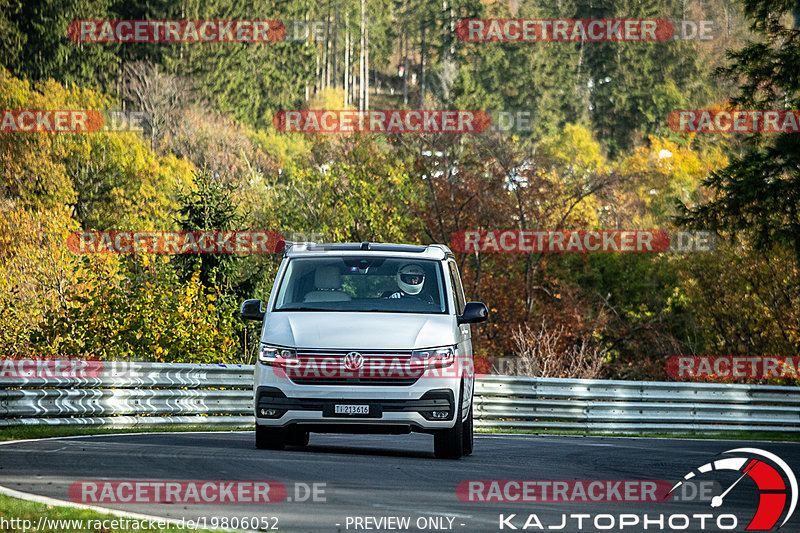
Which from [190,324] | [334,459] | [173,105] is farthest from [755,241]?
[173,105]

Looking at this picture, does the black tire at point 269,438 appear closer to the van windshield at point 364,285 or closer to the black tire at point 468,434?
the van windshield at point 364,285

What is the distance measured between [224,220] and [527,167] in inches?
633

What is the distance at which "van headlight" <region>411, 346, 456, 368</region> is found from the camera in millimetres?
12602

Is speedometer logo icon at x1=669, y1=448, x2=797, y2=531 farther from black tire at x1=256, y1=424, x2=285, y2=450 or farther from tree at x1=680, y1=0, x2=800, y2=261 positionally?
tree at x1=680, y1=0, x2=800, y2=261

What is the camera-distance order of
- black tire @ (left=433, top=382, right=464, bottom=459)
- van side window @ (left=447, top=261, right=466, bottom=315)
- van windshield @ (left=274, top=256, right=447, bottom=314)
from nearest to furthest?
black tire @ (left=433, top=382, right=464, bottom=459)
van windshield @ (left=274, top=256, right=447, bottom=314)
van side window @ (left=447, top=261, right=466, bottom=315)

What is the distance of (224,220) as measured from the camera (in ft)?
141

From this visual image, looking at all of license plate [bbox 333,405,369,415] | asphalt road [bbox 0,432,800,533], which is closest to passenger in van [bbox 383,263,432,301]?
license plate [bbox 333,405,369,415]

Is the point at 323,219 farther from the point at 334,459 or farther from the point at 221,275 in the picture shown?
the point at 334,459

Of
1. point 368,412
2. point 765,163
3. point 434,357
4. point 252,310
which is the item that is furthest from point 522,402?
point 765,163

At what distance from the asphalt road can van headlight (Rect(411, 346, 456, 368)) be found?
1.01 meters

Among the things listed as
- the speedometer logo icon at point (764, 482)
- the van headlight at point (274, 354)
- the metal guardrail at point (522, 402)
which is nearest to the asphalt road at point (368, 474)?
the speedometer logo icon at point (764, 482)

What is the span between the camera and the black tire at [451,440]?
42.6ft

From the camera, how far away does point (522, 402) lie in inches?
970

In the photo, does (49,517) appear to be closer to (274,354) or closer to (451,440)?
(274,354)
